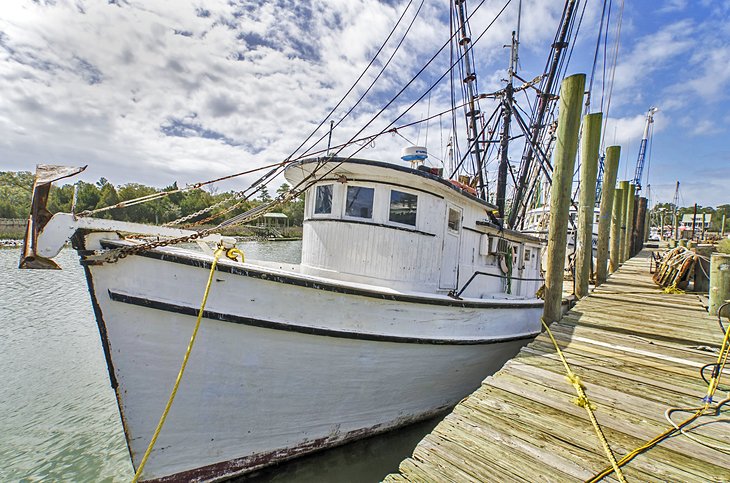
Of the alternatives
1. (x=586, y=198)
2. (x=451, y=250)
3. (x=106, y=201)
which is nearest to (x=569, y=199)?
(x=586, y=198)

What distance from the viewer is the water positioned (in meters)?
4.55

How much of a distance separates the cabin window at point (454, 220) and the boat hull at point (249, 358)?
1.48 m

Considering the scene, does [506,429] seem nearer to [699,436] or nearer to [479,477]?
[479,477]

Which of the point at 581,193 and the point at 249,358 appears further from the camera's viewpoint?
the point at 581,193

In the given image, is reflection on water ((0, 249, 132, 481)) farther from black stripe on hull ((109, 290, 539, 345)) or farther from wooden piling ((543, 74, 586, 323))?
wooden piling ((543, 74, 586, 323))

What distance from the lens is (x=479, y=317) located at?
17.3 ft

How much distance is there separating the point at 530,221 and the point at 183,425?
59.0 feet

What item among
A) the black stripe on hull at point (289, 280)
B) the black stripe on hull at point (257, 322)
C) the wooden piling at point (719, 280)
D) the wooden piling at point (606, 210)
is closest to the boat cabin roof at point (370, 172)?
the black stripe on hull at point (289, 280)

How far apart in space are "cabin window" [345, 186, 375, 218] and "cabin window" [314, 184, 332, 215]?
1.08 feet

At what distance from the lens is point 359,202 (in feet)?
16.6

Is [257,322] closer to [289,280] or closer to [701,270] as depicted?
[289,280]

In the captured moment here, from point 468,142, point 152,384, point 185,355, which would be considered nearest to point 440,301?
point 185,355

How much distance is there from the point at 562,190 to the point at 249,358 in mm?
5329

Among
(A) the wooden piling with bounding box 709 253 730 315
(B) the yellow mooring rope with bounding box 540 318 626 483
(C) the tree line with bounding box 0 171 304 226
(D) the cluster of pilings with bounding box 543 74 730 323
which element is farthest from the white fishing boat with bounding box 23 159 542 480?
(C) the tree line with bounding box 0 171 304 226
